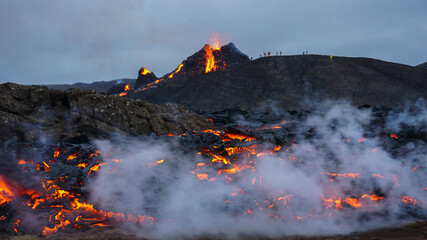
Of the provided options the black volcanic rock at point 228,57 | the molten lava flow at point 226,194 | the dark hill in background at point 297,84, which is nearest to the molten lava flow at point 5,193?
the molten lava flow at point 226,194

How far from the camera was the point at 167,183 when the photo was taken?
7676 millimetres

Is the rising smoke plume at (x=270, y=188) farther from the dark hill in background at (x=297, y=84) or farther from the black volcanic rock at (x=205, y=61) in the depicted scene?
the black volcanic rock at (x=205, y=61)

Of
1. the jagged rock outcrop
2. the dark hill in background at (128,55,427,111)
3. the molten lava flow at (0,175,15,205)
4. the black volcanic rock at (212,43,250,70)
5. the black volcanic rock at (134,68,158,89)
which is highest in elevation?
the black volcanic rock at (212,43,250,70)

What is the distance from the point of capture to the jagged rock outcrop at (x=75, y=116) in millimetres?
14227

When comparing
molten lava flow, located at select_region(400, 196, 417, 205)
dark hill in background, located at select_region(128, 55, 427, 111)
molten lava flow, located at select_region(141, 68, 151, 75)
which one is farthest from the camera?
molten lava flow, located at select_region(141, 68, 151, 75)

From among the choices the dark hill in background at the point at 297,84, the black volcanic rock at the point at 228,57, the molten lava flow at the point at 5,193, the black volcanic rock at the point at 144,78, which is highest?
the black volcanic rock at the point at 228,57

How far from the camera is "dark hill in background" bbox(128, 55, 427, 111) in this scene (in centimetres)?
4631

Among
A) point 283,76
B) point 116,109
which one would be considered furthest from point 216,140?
point 283,76

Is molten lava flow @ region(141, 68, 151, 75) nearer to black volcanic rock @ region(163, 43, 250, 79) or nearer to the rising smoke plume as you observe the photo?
black volcanic rock @ region(163, 43, 250, 79)

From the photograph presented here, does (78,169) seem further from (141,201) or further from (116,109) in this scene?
(116,109)

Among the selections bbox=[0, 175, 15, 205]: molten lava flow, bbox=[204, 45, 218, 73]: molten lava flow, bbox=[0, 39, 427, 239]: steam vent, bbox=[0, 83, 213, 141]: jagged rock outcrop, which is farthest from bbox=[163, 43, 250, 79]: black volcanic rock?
bbox=[0, 175, 15, 205]: molten lava flow

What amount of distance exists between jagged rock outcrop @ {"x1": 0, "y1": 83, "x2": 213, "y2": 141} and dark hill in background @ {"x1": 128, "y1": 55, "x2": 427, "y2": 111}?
85.8 ft

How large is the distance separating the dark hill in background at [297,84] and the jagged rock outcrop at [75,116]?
26.2 m

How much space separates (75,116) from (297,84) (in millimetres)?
40975
